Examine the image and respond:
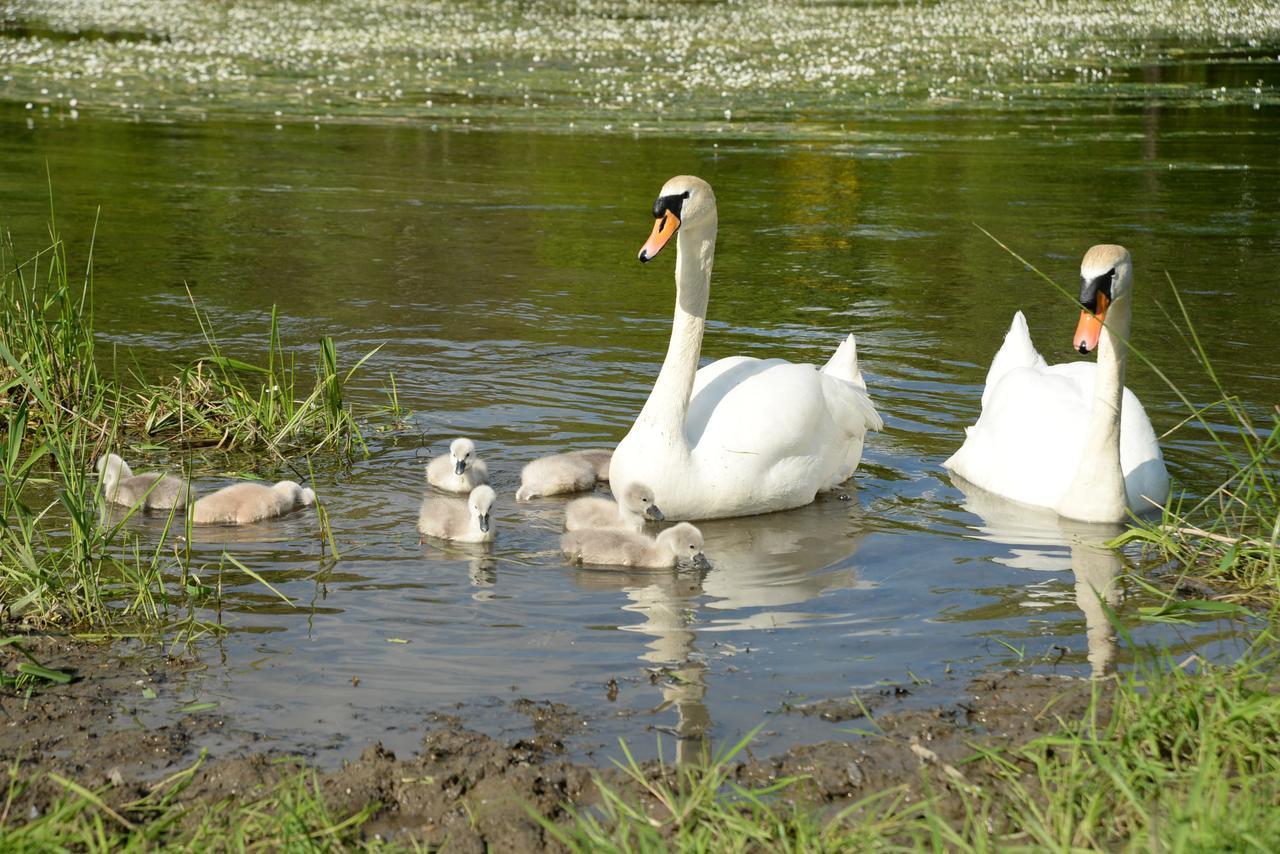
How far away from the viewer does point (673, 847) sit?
3.82 meters

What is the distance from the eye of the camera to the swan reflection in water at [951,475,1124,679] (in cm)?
584

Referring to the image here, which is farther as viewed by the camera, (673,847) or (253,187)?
(253,187)

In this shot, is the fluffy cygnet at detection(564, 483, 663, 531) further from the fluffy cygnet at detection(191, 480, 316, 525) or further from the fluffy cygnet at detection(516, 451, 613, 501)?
the fluffy cygnet at detection(191, 480, 316, 525)

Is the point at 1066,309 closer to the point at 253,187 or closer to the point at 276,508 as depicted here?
the point at 276,508

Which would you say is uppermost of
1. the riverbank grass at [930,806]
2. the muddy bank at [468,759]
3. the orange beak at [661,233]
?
the orange beak at [661,233]

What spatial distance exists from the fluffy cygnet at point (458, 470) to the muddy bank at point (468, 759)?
2228 mm

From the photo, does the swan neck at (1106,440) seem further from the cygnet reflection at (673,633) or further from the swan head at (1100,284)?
the cygnet reflection at (673,633)

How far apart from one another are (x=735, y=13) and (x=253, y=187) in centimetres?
2034

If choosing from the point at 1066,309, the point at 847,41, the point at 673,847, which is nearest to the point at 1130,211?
the point at 1066,309

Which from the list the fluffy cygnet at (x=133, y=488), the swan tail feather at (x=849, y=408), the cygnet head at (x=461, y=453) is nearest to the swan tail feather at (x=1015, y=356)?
the swan tail feather at (x=849, y=408)

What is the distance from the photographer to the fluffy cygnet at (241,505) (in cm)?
672

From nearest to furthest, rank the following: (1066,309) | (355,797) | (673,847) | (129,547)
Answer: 1. (673,847)
2. (355,797)
3. (129,547)
4. (1066,309)

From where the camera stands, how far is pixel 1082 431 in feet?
24.2

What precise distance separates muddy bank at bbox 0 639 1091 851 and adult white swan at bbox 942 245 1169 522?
2.14m
